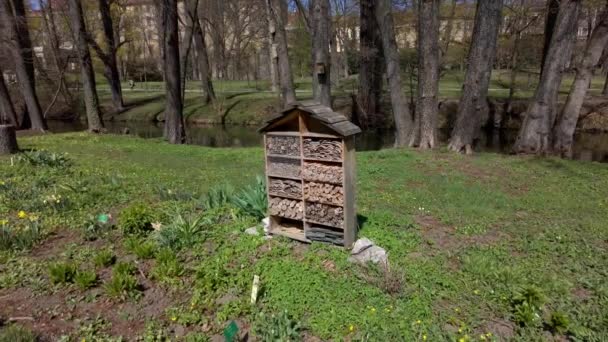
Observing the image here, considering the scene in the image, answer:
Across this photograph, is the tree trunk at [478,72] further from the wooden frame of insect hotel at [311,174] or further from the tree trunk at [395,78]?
the wooden frame of insect hotel at [311,174]

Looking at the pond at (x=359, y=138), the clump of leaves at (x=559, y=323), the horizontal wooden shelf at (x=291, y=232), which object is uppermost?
the horizontal wooden shelf at (x=291, y=232)

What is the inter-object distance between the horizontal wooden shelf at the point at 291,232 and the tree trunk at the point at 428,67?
6.71m

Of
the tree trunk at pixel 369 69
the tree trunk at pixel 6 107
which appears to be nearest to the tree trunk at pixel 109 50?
the tree trunk at pixel 6 107

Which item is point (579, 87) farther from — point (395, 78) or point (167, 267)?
point (167, 267)

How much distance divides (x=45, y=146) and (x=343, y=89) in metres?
20.7

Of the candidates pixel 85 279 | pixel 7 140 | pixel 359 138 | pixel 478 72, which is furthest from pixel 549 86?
pixel 7 140

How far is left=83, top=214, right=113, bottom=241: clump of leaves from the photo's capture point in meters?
4.35

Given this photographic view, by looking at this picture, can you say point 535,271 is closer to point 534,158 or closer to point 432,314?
point 432,314

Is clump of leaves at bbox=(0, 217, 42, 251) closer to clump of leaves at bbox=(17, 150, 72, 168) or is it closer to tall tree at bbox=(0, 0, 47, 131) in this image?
clump of leaves at bbox=(17, 150, 72, 168)

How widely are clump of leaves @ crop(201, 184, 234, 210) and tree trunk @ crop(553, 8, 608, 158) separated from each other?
8635mm

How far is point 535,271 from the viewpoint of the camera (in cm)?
364

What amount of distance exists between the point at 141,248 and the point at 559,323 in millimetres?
3801

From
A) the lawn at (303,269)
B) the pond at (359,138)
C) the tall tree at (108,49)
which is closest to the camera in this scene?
the lawn at (303,269)

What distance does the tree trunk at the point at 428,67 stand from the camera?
950 cm
